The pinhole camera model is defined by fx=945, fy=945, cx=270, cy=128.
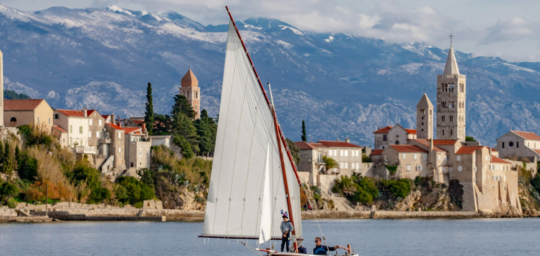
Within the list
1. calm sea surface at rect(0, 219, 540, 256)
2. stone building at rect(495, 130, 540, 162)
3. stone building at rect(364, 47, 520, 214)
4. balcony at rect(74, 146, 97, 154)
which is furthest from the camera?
stone building at rect(495, 130, 540, 162)

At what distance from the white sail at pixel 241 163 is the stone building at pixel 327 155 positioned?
77.7 metres

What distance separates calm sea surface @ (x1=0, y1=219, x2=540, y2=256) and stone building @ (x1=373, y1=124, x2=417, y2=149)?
169ft

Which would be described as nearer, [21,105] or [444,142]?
[21,105]

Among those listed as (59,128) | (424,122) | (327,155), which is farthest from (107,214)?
(424,122)

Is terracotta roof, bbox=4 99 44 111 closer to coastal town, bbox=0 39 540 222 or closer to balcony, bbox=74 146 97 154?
coastal town, bbox=0 39 540 222

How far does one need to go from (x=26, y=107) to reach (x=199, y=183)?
1947 centimetres

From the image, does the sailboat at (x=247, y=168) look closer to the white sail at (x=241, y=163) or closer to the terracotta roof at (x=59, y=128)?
the white sail at (x=241, y=163)

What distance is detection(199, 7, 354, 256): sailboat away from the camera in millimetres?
34281

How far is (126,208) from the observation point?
90.3 m

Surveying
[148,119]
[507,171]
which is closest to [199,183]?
[148,119]

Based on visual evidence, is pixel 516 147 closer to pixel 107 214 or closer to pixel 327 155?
pixel 327 155

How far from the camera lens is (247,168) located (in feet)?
114

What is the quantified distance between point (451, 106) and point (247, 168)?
123 metres

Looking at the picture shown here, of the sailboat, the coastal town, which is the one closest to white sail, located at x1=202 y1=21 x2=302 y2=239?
the sailboat
